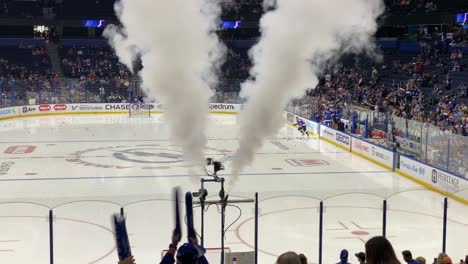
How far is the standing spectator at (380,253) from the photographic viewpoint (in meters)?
3.66

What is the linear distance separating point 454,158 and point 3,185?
14400 millimetres

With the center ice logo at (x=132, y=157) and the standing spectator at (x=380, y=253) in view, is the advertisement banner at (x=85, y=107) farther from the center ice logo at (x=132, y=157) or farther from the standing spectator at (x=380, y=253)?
the standing spectator at (x=380, y=253)

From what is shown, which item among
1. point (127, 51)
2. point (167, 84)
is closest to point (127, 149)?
point (167, 84)

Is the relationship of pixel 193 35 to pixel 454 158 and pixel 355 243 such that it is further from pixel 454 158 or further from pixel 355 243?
pixel 454 158

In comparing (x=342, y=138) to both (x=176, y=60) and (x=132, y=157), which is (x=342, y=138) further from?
(x=176, y=60)

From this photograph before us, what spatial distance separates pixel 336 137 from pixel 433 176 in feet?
37.7

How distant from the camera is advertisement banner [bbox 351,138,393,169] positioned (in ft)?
77.2

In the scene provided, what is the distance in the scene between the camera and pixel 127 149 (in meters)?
28.5

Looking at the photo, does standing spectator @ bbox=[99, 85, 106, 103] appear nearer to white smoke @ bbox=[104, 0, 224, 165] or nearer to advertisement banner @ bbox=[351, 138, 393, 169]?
advertisement banner @ bbox=[351, 138, 393, 169]

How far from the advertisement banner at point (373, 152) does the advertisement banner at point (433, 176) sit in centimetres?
125

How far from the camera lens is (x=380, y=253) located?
144 inches

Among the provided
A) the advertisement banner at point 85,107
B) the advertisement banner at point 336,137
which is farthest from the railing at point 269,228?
the advertisement banner at point 85,107

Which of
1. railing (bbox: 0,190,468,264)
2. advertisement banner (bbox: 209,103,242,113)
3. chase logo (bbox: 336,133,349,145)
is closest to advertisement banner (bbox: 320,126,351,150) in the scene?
chase logo (bbox: 336,133,349,145)

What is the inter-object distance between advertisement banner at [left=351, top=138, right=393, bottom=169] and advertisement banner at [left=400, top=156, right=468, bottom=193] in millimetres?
1253
